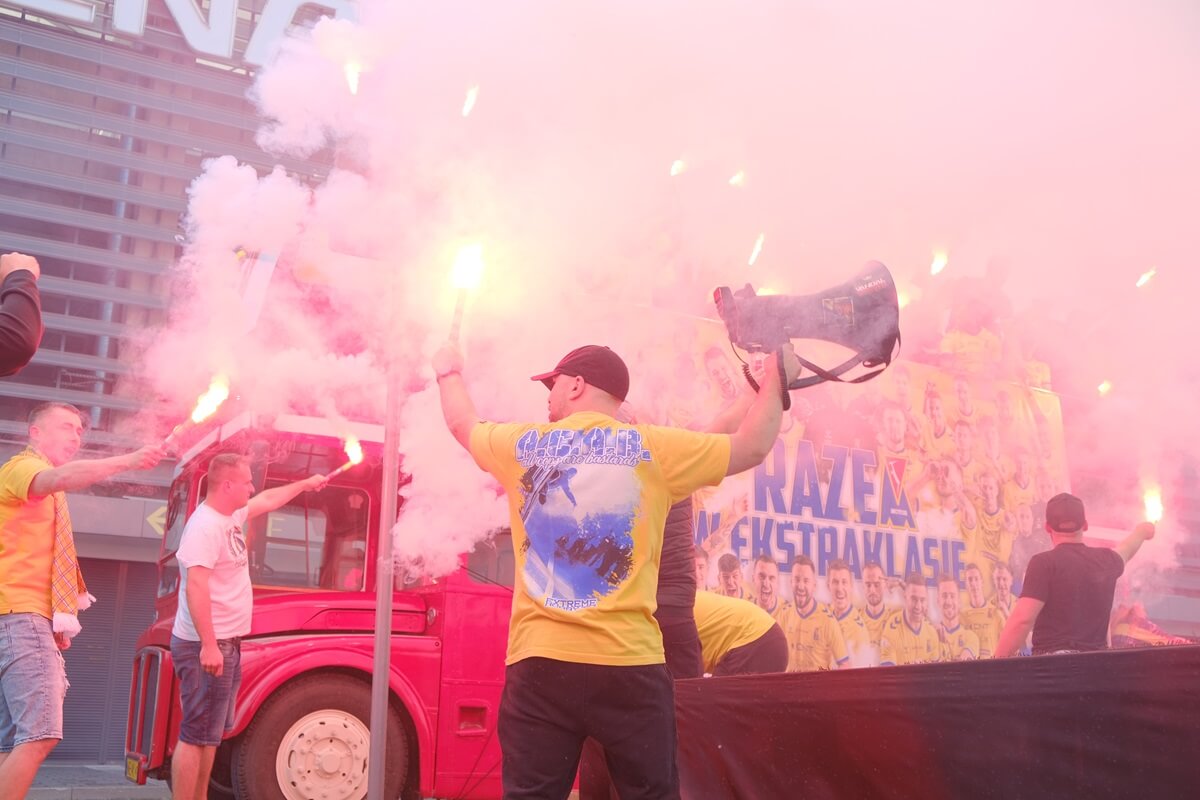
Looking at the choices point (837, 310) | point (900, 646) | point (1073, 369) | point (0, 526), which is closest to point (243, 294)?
point (0, 526)

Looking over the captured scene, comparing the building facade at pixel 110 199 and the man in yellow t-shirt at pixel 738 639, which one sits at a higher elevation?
the building facade at pixel 110 199

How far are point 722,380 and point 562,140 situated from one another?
2474 millimetres

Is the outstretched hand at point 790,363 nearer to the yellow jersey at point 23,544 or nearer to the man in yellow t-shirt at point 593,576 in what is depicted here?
the man in yellow t-shirt at point 593,576

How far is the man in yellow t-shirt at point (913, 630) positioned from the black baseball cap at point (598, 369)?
6.30 meters

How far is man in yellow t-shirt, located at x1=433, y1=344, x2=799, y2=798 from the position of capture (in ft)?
8.29

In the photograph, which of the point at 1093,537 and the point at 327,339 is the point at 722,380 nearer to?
the point at 327,339

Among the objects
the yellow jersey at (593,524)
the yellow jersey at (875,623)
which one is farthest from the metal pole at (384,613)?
the yellow jersey at (875,623)

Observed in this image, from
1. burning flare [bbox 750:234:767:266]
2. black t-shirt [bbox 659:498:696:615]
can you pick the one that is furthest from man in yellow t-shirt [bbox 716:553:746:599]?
black t-shirt [bbox 659:498:696:615]

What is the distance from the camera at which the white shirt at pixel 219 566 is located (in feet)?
16.6

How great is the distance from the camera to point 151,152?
13953 millimetres

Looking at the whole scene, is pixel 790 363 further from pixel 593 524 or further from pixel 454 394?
pixel 454 394

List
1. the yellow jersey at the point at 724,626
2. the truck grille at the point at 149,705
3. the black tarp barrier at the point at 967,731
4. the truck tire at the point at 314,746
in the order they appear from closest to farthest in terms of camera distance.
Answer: the black tarp barrier at the point at 967,731 < the yellow jersey at the point at 724,626 < the truck tire at the point at 314,746 < the truck grille at the point at 149,705

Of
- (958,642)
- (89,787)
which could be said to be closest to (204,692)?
(89,787)

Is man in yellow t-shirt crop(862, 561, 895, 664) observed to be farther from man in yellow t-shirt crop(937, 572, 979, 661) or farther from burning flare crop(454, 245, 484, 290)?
burning flare crop(454, 245, 484, 290)
